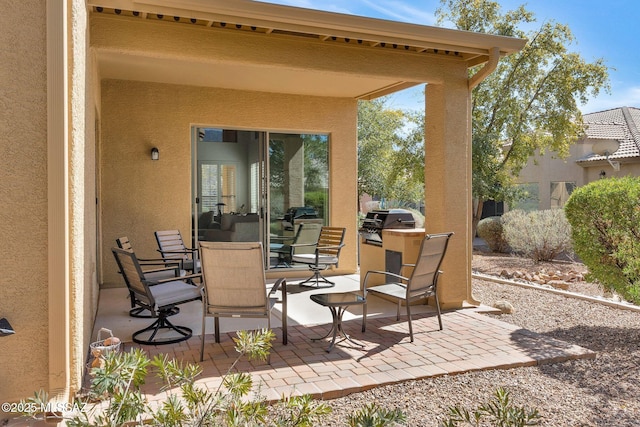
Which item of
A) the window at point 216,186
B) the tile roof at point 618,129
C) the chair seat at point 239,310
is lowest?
the chair seat at point 239,310

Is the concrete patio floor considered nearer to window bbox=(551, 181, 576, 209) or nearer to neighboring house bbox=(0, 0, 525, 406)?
neighboring house bbox=(0, 0, 525, 406)

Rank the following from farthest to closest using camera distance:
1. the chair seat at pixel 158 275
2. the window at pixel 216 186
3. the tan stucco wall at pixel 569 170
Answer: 1. the tan stucco wall at pixel 569 170
2. the window at pixel 216 186
3. the chair seat at pixel 158 275

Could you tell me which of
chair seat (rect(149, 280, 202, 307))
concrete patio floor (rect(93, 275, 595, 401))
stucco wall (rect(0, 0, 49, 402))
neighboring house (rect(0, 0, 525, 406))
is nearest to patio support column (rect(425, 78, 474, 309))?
neighboring house (rect(0, 0, 525, 406))

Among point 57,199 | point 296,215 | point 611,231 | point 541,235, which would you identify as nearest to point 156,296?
point 57,199

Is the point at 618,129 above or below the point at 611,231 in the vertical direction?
above

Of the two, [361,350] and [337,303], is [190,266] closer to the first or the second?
[337,303]

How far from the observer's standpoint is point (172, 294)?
4.61 meters

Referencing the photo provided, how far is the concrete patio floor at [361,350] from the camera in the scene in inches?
144

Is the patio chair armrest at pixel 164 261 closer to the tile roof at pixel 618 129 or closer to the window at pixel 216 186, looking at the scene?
the window at pixel 216 186

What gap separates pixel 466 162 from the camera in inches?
234

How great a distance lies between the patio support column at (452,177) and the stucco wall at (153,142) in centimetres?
317

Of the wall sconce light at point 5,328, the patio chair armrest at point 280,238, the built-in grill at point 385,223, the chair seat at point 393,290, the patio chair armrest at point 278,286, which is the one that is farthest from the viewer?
the patio chair armrest at point 280,238

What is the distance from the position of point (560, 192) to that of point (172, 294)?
1639 centimetres

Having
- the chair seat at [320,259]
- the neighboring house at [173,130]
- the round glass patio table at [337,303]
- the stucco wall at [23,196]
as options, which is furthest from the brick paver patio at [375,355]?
the chair seat at [320,259]
